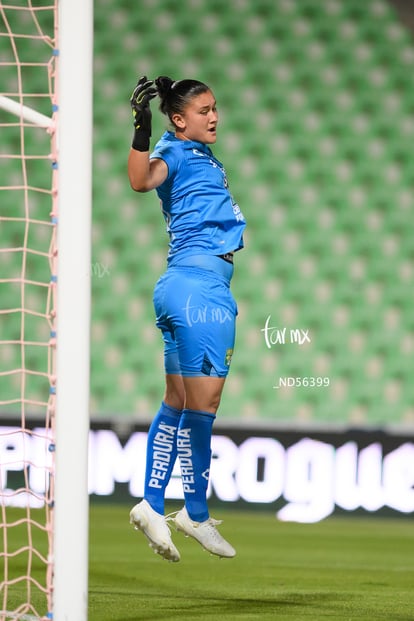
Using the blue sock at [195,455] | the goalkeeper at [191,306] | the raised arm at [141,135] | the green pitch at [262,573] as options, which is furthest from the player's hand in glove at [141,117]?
the green pitch at [262,573]

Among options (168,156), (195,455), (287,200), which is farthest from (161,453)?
(287,200)

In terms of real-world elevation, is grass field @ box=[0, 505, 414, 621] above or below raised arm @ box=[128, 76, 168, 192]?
below

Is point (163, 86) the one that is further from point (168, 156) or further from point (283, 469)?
point (283, 469)

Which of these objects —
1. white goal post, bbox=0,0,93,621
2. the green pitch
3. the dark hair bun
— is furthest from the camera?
the green pitch

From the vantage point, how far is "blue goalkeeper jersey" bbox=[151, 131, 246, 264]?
9.38ft

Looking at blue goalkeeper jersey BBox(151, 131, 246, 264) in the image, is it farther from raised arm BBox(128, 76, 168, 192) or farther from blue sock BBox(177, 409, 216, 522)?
blue sock BBox(177, 409, 216, 522)

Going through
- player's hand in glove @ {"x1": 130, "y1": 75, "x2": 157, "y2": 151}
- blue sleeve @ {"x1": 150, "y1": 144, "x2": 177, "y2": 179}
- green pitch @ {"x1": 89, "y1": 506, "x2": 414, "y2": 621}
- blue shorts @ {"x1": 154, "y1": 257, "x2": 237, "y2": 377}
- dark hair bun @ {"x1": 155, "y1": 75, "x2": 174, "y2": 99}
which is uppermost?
dark hair bun @ {"x1": 155, "y1": 75, "x2": 174, "y2": 99}

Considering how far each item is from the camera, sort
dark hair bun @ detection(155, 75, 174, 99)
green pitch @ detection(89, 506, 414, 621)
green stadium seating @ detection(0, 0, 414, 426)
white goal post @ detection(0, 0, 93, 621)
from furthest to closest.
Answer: green stadium seating @ detection(0, 0, 414, 426)
green pitch @ detection(89, 506, 414, 621)
dark hair bun @ detection(155, 75, 174, 99)
white goal post @ detection(0, 0, 93, 621)

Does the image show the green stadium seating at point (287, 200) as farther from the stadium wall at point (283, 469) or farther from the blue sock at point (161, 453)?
the blue sock at point (161, 453)

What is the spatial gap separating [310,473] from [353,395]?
105cm

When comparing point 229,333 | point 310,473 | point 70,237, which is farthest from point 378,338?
point 70,237

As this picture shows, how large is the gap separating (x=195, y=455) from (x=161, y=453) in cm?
9

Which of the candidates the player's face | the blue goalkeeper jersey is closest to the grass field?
the blue goalkeeper jersey

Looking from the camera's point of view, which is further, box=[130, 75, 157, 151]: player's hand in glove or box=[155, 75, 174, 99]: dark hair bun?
box=[155, 75, 174, 99]: dark hair bun
